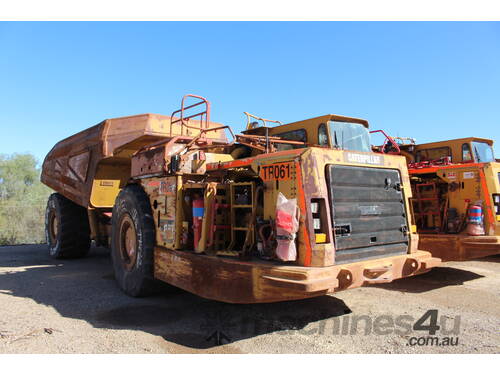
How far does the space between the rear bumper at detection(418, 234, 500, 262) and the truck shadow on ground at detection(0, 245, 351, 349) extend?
2592 millimetres

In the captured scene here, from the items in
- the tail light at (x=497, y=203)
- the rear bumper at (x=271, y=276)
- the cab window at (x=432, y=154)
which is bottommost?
the rear bumper at (x=271, y=276)

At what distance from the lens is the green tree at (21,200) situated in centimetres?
1838

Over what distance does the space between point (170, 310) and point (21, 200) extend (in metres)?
24.9

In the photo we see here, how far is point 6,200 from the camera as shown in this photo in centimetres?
2603

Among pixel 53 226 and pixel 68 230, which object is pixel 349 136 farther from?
pixel 53 226

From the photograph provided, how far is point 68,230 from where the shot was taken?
9391 mm

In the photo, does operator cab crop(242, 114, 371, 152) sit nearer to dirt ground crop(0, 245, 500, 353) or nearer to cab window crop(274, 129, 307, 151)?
cab window crop(274, 129, 307, 151)

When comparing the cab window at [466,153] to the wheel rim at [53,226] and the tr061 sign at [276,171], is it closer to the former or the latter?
the tr061 sign at [276,171]

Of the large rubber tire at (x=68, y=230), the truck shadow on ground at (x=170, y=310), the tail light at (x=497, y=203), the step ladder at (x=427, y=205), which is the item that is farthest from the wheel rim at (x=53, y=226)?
the tail light at (x=497, y=203)

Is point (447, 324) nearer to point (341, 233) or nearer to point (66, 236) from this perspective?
point (341, 233)

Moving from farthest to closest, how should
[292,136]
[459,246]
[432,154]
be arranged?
[432,154] → [292,136] → [459,246]

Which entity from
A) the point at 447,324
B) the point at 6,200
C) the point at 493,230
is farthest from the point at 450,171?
the point at 6,200

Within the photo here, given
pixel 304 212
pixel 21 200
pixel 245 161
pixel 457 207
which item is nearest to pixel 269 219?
pixel 304 212

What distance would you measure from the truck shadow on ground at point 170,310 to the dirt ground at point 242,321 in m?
0.01
